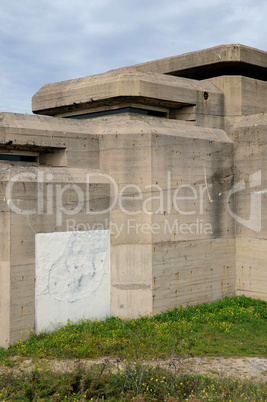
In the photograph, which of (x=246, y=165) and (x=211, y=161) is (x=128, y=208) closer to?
(x=211, y=161)

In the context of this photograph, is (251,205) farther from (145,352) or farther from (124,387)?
(124,387)

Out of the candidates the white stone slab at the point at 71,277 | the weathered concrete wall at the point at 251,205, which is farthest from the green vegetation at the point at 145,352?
the weathered concrete wall at the point at 251,205

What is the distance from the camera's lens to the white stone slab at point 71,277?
35.6 feet

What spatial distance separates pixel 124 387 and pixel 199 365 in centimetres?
216

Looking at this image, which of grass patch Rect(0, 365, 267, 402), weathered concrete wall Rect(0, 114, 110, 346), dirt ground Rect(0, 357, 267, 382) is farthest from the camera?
weathered concrete wall Rect(0, 114, 110, 346)

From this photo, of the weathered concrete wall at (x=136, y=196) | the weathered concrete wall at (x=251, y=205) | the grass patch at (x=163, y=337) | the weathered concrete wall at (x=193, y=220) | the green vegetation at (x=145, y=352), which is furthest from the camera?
the weathered concrete wall at (x=251, y=205)

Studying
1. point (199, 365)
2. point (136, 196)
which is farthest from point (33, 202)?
point (199, 365)

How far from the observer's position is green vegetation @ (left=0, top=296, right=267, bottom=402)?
738 centimetres

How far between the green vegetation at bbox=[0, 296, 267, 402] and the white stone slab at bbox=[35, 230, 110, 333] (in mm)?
368

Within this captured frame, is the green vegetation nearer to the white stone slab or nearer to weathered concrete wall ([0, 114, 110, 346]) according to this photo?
the white stone slab

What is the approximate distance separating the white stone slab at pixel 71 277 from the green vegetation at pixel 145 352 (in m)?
0.37

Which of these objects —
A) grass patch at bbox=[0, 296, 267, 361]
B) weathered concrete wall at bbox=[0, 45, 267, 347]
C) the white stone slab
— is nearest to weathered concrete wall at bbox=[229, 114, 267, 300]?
weathered concrete wall at bbox=[0, 45, 267, 347]

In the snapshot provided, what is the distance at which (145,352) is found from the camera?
950cm

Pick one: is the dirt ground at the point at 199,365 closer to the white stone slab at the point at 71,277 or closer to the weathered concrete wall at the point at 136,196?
the weathered concrete wall at the point at 136,196
